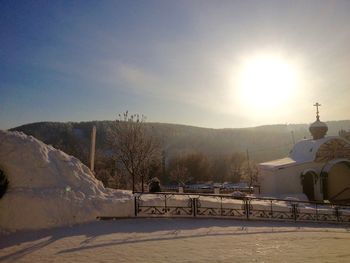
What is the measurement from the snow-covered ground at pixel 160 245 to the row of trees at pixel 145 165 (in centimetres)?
1340

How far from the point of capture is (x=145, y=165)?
31750 millimetres

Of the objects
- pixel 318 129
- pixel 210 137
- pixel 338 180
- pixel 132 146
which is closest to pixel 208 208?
pixel 132 146

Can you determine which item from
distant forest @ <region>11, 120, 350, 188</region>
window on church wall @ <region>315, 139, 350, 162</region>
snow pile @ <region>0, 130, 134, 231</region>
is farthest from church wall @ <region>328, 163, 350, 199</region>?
distant forest @ <region>11, 120, 350, 188</region>

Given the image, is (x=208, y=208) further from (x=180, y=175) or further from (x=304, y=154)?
(x=180, y=175)

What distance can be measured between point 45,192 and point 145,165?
66.9 feet

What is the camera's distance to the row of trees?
2933cm

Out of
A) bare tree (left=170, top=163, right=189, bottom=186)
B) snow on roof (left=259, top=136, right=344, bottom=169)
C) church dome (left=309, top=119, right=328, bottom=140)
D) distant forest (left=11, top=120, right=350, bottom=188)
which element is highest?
distant forest (left=11, top=120, right=350, bottom=188)

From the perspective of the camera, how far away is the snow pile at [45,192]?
423 inches

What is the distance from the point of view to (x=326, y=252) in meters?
8.59

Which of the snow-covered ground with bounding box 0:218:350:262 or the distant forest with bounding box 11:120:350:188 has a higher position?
the distant forest with bounding box 11:120:350:188

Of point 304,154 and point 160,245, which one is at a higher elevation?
point 304,154

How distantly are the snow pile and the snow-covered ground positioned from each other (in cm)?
43

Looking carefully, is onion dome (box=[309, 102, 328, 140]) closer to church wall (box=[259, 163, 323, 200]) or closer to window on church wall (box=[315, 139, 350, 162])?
window on church wall (box=[315, 139, 350, 162])

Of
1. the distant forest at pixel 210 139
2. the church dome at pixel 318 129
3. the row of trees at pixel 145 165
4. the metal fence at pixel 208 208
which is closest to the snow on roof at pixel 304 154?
the church dome at pixel 318 129
